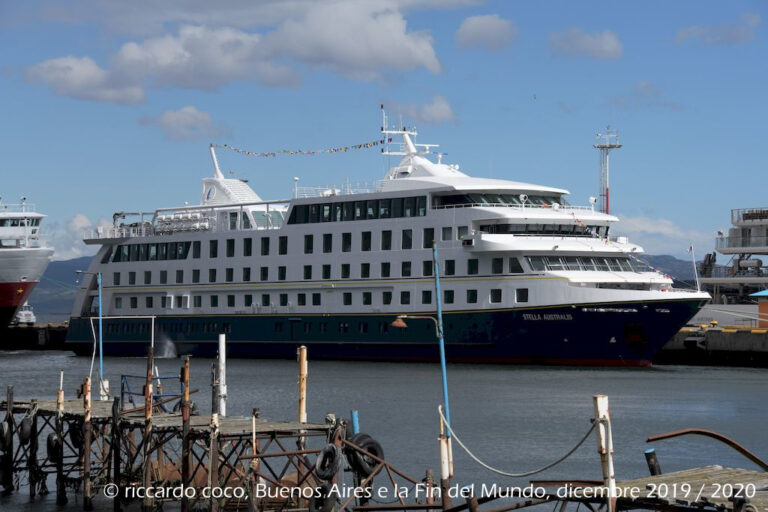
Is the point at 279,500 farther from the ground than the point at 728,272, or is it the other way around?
the point at 728,272

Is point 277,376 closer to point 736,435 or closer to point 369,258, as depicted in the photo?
point 369,258

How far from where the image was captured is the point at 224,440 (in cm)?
2361

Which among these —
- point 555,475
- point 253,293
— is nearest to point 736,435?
point 555,475

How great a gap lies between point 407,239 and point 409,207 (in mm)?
1497

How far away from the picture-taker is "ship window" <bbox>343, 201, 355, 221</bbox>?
202 ft

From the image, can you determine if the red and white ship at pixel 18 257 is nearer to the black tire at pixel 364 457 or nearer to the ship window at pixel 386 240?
the ship window at pixel 386 240

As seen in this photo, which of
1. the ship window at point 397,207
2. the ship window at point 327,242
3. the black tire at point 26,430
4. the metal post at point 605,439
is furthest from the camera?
the ship window at point 327,242

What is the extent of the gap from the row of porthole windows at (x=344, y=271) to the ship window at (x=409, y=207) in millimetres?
2244

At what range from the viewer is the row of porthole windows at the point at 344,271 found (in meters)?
56.8

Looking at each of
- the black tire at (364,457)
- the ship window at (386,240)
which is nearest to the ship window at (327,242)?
the ship window at (386,240)

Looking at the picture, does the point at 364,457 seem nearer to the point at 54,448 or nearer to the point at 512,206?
the point at 54,448

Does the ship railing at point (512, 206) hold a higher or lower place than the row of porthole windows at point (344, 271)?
higher

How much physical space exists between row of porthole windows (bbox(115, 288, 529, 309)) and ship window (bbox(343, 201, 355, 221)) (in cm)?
368

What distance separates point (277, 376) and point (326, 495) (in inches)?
1306
